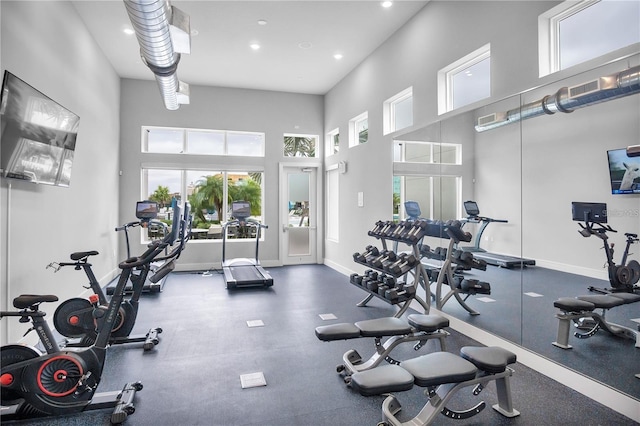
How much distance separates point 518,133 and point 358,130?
13.5 ft

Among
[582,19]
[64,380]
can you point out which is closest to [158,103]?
[64,380]

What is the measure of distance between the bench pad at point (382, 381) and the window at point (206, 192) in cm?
666

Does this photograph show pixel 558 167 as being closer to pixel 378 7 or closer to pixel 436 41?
pixel 436 41

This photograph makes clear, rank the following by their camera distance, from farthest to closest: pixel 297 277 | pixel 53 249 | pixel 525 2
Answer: pixel 297 277 → pixel 53 249 → pixel 525 2

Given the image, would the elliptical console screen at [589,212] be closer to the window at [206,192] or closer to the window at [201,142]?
the window at [206,192]

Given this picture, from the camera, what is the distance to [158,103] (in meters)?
7.59

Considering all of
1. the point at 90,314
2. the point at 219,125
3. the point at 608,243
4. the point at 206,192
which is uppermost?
the point at 219,125

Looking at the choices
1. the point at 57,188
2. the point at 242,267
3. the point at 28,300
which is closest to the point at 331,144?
the point at 242,267

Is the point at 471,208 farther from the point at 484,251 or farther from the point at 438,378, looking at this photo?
the point at 438,378

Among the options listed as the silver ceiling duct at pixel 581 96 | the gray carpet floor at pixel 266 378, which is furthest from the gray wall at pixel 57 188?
the silver ceiling duct at pixel 581 96

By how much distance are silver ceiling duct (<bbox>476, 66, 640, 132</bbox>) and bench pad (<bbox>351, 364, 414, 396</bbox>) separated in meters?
2.34

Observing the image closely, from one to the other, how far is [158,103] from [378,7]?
502 cm

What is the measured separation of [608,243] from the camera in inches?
101

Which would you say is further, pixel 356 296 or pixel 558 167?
pixel 356 296
